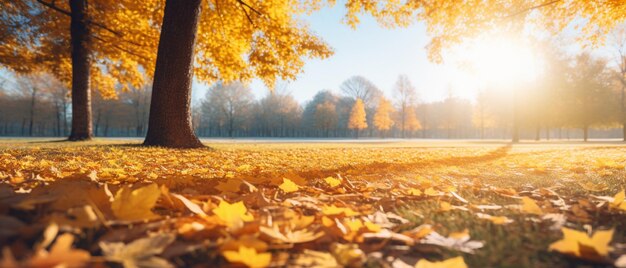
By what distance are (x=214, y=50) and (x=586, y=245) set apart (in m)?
8.99

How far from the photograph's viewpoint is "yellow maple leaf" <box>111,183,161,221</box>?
1025 mm

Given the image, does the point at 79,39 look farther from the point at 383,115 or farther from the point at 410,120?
the point at 410,120

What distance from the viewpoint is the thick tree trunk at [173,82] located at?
5863mm

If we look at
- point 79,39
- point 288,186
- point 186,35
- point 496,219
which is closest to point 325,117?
point 79,39

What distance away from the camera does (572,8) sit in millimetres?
7809

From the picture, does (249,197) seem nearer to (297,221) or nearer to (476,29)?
(297,221)

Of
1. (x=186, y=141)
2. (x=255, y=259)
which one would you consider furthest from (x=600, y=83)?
(x=255, y=259)

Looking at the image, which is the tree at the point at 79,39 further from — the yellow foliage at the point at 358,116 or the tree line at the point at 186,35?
the yellow foliage at the point at 358,116

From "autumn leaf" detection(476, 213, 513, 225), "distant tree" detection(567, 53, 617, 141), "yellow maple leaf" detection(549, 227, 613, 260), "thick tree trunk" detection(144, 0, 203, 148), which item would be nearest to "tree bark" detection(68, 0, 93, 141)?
"thick tree trunk" detection(144, 0, 203, 148)

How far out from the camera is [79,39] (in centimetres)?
1016

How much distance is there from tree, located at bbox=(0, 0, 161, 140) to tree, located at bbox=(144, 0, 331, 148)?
1791 millimetres

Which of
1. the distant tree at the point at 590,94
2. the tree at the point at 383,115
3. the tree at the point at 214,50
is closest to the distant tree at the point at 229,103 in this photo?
the tree at the point at 383,115

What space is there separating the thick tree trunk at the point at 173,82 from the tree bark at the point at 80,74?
5882mm

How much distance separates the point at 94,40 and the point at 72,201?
10.8 meters
